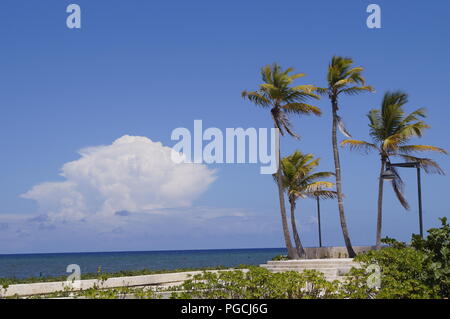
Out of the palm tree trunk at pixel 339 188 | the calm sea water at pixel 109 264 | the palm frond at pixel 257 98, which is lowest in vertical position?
the calm sea water at pixel 109 264

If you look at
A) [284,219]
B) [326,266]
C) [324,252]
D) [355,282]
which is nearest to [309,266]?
[326,266]

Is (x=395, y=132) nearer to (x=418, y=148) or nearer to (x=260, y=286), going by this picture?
(x=418, y=148)

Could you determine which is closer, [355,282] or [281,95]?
[355,282]

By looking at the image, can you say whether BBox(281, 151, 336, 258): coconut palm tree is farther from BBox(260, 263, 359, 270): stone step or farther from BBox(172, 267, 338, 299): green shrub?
BBox(172, 267, 338, 299): green shrub

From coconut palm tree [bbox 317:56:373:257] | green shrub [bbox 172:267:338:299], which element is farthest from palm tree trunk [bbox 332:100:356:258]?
green shrub [bbox 172:267:338:299]

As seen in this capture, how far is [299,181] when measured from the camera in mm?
28891

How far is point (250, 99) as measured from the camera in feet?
86.7

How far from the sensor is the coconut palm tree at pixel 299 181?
93.7 ft

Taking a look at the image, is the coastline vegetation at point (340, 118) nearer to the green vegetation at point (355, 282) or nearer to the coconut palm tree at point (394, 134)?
the coconut palm tree at point (394, 134)

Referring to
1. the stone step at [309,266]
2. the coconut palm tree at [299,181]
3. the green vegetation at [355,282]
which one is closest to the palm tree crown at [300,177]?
the coconut palm tree at [299,181]

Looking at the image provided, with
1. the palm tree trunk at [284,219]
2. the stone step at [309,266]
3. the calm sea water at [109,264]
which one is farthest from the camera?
the calm sea water at [109,264]
